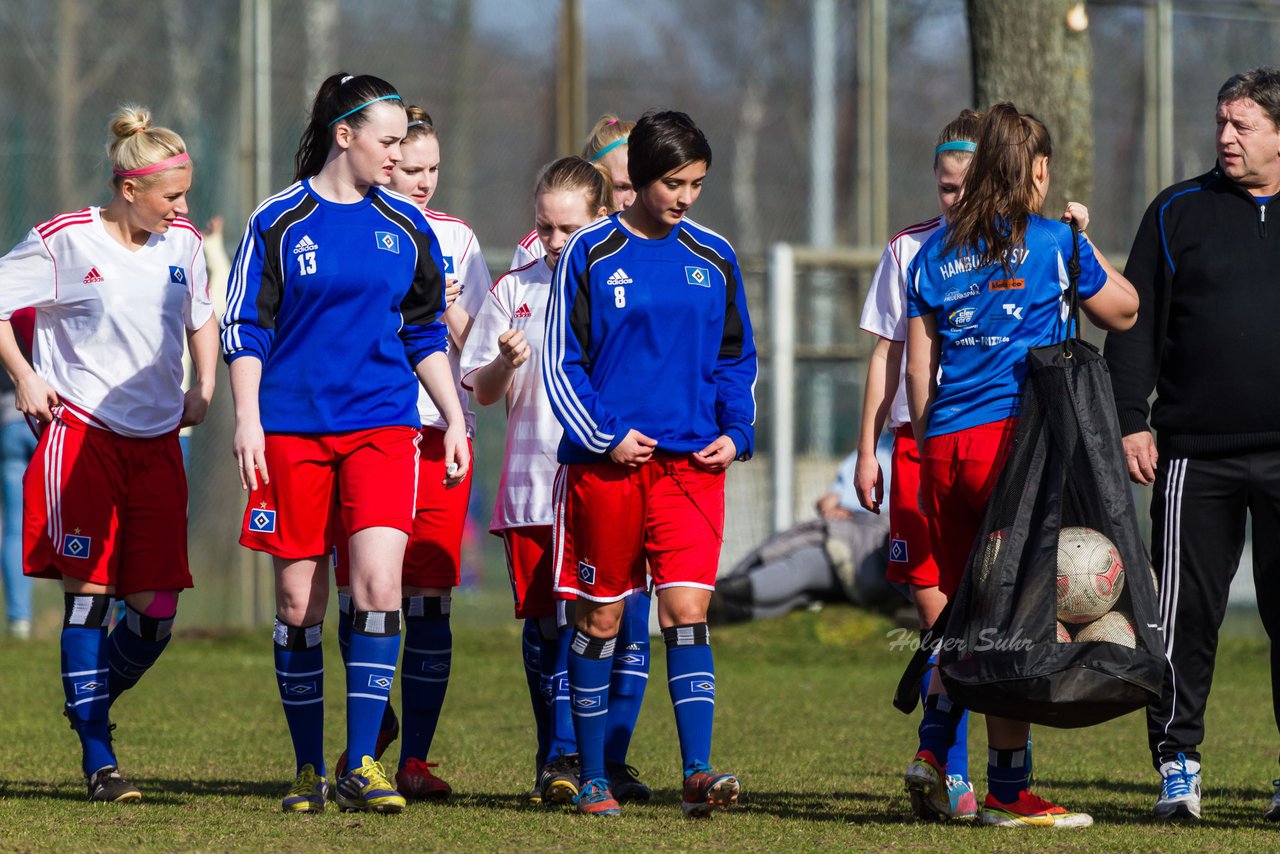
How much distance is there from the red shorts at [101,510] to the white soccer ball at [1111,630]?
9.32ft

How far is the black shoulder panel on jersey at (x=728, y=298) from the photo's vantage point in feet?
17.6

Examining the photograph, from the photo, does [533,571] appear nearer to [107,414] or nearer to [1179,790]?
[107,414]

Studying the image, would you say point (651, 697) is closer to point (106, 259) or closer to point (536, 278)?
point (536, 278)

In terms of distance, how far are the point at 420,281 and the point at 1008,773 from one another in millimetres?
2232

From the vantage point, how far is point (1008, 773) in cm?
522

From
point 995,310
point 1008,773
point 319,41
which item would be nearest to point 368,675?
point 1008,773

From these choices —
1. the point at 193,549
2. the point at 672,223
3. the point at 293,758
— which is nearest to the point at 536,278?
the point at 672,223

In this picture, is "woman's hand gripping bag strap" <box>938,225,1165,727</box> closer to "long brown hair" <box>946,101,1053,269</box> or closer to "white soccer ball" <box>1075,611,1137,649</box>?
"white soccer ball" <box>1075,611,1137,649</box>

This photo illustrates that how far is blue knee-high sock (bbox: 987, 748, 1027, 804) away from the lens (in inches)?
205

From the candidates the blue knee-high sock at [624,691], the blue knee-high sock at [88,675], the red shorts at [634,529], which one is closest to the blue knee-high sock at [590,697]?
the red shorts at [634,529]

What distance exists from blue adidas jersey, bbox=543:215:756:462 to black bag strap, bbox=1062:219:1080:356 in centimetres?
98

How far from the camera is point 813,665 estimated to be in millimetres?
10680

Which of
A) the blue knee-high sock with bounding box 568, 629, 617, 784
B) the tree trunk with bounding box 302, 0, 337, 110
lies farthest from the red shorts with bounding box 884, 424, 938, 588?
the tree trunk with bounding box 302, 0, 337, 110

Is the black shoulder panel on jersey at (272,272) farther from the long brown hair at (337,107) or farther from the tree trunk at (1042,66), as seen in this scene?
the tree trunk at (1042,66)
